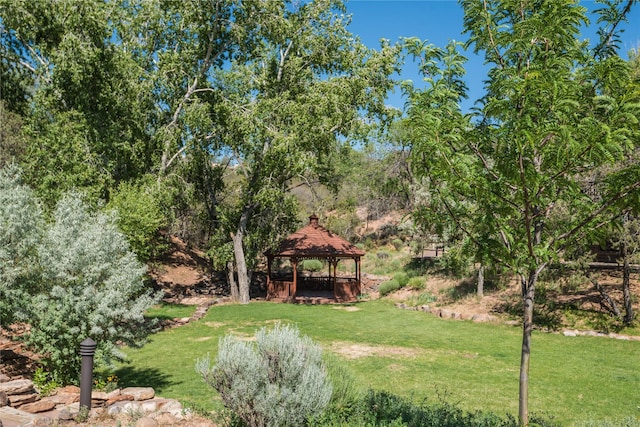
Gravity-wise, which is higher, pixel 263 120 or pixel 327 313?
pixel 263 120

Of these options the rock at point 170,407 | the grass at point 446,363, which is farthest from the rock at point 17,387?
the grass at point 446,363

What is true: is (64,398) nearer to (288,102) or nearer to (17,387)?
(17,387)

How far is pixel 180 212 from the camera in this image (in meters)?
28.5

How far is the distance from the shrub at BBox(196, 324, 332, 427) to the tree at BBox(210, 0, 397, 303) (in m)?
14.5

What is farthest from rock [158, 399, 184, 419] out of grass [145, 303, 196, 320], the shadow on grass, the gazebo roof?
the gazebo roof

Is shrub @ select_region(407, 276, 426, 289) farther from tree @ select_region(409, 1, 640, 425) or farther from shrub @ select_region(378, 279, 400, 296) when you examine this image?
tree @ select_region(409, 1, 640, 425)

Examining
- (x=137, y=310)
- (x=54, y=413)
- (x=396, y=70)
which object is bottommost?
(x=54, y=413)

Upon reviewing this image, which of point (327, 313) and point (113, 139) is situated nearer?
point (113, 139)

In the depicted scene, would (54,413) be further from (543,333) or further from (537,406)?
(543,333)

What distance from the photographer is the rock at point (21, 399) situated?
6363 mm

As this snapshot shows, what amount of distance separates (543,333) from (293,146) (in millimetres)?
12247

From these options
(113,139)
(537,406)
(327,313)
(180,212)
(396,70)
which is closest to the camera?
(537,406)

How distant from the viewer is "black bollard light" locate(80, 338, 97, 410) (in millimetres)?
6648

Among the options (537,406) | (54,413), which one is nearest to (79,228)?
(54,413)
